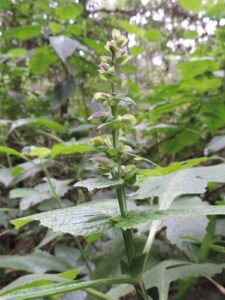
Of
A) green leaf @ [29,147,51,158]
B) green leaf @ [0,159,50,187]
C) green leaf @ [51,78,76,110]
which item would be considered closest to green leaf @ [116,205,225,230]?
green leaf @ [29,147,51,158]

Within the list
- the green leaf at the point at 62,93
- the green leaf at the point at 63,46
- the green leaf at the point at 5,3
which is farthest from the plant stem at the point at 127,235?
the green leaf at the point at 5,3

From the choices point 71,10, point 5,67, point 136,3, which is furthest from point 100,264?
point 136,3

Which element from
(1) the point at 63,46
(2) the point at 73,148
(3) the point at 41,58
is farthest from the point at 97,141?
(3) the point at 41,58

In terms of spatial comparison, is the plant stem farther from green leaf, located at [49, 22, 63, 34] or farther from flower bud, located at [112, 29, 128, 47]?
green leaf, located at [49, 22, 63, 34]

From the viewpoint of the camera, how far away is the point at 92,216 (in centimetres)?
51

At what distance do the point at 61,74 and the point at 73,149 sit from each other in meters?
1.91

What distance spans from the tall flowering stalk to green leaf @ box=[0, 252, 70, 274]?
1.81 ft

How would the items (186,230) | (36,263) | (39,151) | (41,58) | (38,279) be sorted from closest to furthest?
(38,279)
(186,230)
(36,263)
(39,151)
(41,58)

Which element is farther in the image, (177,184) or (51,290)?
(177,184)

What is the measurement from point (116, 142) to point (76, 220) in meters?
0.15

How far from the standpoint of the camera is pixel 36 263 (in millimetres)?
986

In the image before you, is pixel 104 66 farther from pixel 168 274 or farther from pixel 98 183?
pixel 168 274

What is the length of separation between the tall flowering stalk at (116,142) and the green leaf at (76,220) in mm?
44

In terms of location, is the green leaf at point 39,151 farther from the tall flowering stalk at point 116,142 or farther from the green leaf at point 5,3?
the green leaf at point 5,3
